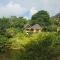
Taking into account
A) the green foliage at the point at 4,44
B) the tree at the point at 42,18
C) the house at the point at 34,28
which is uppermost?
the tree at the point at 42,18

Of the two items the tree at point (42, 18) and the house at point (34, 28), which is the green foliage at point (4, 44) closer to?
the house at point (34, 28)

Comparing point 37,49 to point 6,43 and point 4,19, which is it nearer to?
point 6,43

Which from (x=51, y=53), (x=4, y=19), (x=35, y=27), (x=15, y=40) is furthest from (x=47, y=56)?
(x=4, y=19)

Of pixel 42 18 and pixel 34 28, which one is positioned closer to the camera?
pixel 34 28

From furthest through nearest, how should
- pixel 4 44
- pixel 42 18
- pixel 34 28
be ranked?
1. pixel 42 18
2. pixel 34 28
3. pixel 4 44

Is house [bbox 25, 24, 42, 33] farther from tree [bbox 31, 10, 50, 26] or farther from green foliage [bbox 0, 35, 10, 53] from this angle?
green foliage [bbox 0, 35, 10, 53]

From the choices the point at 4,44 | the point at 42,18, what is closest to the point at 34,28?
the point at 42,18

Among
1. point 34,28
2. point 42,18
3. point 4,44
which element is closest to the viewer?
point 4,44

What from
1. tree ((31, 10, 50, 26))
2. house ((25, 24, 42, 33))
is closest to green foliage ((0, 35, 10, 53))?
house ((25, 24, 42, 33))

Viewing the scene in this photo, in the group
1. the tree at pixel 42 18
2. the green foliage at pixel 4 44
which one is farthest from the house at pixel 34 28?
the green foliage at pixel 4 44

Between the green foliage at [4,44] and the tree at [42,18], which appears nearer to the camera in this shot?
the green foliage at [4,44]

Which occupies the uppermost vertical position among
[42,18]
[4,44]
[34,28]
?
[42,18]

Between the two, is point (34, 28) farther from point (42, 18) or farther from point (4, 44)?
point (4, 44)

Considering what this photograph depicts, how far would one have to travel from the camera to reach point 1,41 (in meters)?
18.6
